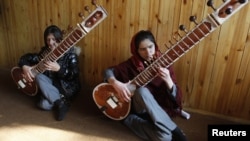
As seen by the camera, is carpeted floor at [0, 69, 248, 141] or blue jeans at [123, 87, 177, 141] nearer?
blue jeans at [123, 87, 177, 141]

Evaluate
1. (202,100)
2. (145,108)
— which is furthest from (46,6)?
(202,100)

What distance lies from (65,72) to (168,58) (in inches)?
33.4

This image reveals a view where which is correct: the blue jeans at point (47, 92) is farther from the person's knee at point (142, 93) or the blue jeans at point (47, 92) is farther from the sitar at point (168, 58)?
the person's knee at point (142, 93)

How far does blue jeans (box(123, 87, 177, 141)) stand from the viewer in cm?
173

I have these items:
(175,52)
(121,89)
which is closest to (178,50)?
(175,52)

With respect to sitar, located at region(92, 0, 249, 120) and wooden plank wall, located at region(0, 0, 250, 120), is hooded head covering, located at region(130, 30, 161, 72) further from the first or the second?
wooden plank wall, located at region(0, 0, 250, 120)

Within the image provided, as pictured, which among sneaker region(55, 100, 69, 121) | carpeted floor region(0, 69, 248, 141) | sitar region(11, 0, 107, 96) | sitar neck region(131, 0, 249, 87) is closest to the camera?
sitar neck region(131, 0, 249, 87)

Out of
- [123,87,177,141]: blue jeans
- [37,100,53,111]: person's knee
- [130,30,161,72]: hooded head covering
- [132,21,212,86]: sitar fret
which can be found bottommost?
Result: [123,87,177,141]: blue jeans

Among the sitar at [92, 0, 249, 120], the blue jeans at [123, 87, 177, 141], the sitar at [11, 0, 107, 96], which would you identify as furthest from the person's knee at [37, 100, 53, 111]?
the blue jeans at [123, 87, 177, 141]

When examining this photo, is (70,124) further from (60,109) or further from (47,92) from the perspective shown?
(47,92)

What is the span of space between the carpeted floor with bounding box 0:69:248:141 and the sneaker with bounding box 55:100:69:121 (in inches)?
1.4

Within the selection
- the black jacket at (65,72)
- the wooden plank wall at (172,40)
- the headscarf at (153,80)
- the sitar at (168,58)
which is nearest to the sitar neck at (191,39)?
the sitar at (168,58)

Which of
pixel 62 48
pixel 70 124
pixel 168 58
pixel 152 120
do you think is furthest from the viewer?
pixel 70 124

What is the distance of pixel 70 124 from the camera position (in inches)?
78.0
